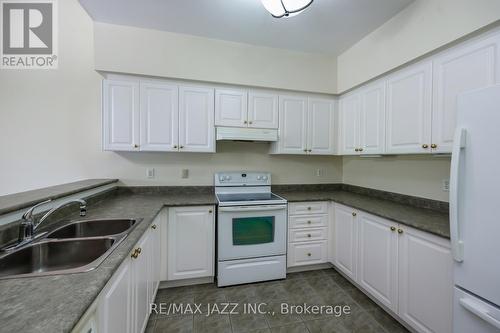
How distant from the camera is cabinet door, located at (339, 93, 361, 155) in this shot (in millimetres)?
2543

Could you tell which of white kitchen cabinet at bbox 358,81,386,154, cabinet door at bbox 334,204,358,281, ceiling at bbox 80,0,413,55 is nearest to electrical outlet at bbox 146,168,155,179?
ceiling at bbox 80,0,413,55

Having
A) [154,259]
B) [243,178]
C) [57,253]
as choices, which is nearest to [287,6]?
[243,178]

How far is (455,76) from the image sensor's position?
5.04ft

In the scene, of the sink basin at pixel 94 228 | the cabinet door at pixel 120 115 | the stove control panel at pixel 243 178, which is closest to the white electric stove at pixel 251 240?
the stove control panel at pixel 243 178

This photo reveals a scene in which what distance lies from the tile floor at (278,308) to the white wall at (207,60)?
90.4 inches

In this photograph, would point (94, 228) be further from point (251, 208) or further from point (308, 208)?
point (308, 208)

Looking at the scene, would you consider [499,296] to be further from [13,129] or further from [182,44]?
[13,129]

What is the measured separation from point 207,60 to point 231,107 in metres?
0.58

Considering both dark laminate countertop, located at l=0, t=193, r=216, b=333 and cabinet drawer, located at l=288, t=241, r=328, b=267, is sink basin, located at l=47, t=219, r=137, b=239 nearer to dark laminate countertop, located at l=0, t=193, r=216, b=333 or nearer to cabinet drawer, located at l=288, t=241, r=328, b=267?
dark laminate countertop, located at l=0, t=193, r=216, b=333

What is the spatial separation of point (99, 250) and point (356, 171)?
300 centimetres

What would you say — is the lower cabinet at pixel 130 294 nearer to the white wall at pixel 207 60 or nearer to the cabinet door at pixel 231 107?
the cabinet door at pixel 231 107

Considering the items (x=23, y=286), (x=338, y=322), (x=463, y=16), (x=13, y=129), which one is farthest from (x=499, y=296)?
(x=13, y=129)

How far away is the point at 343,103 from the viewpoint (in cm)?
281

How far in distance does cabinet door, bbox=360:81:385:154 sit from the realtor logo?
3.66m
